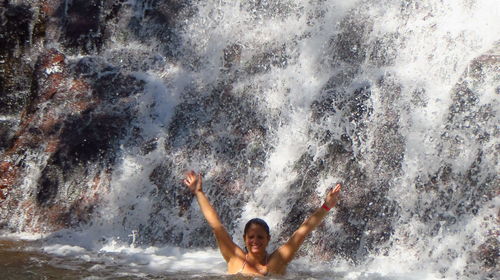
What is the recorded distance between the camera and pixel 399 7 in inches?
307

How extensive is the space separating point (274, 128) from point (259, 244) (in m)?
2.39

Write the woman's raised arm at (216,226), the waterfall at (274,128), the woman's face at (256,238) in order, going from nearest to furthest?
the woman's face at (256,238) → the woman's raised arm at (216,226) → the waterfall at (274,128)

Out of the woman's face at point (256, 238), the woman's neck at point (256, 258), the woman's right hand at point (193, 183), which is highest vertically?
the woman's right hand at point (193, 183)

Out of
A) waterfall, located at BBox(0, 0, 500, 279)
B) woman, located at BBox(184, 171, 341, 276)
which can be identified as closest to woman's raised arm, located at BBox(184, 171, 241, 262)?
woman, located at BBox(184, 171, 341, 276)

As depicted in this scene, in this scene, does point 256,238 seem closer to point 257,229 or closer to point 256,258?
point 257,229

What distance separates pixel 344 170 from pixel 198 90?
7.68 ft

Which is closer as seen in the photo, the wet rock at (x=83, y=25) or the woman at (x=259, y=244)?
the woman at (x=259, y=244)

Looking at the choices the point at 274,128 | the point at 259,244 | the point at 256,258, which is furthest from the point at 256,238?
the point at 274,128

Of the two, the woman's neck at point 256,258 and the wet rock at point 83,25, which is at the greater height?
the wet rock at point 83,25

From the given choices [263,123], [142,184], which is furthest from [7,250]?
[263,123]

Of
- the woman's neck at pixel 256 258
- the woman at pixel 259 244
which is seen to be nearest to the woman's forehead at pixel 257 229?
the woman at pixel 259 244

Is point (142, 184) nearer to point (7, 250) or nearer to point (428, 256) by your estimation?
point (7, 250)

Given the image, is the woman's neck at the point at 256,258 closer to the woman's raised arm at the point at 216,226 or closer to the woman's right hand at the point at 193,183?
the woman's raised arm at the point at 216,226

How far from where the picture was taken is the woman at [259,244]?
16.9 ft
